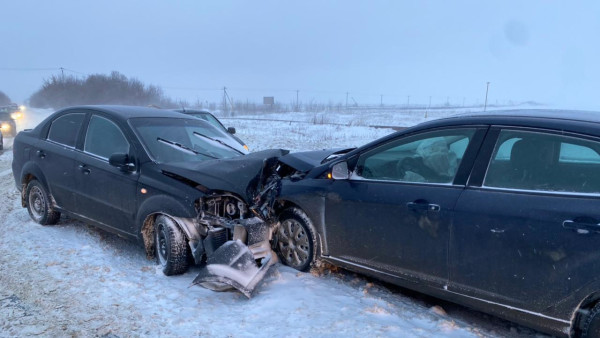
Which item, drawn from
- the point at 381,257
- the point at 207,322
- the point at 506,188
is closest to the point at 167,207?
the point at 207,322

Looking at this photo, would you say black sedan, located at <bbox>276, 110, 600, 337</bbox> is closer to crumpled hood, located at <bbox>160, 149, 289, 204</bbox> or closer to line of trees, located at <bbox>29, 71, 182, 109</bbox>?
crumpled hood, located at <bbox>160, 149, 289, 204</bbox>

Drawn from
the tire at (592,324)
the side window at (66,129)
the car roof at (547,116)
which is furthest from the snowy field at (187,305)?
the car roof at (547,116)

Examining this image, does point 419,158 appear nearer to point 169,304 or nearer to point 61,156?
point 169,304

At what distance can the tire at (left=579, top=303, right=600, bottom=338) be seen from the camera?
278cm

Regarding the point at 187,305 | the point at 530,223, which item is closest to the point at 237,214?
the point at 187,305

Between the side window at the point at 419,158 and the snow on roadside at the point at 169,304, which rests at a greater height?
the side window at the point at 419,158

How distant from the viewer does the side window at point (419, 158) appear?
3557mm

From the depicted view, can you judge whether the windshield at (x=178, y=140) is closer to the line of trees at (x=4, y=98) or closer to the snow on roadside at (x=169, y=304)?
the snow on roadside at (x=169, y=304)

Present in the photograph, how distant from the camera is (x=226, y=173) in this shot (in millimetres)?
4586

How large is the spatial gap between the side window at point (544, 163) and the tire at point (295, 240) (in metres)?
1.84

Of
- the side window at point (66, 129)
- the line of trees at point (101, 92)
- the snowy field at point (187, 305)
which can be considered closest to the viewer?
the snowy field at point (187, 305)

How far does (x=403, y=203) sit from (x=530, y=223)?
96 centimetres

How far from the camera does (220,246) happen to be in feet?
13.5

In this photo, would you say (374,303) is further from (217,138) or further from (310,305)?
(217,138)
